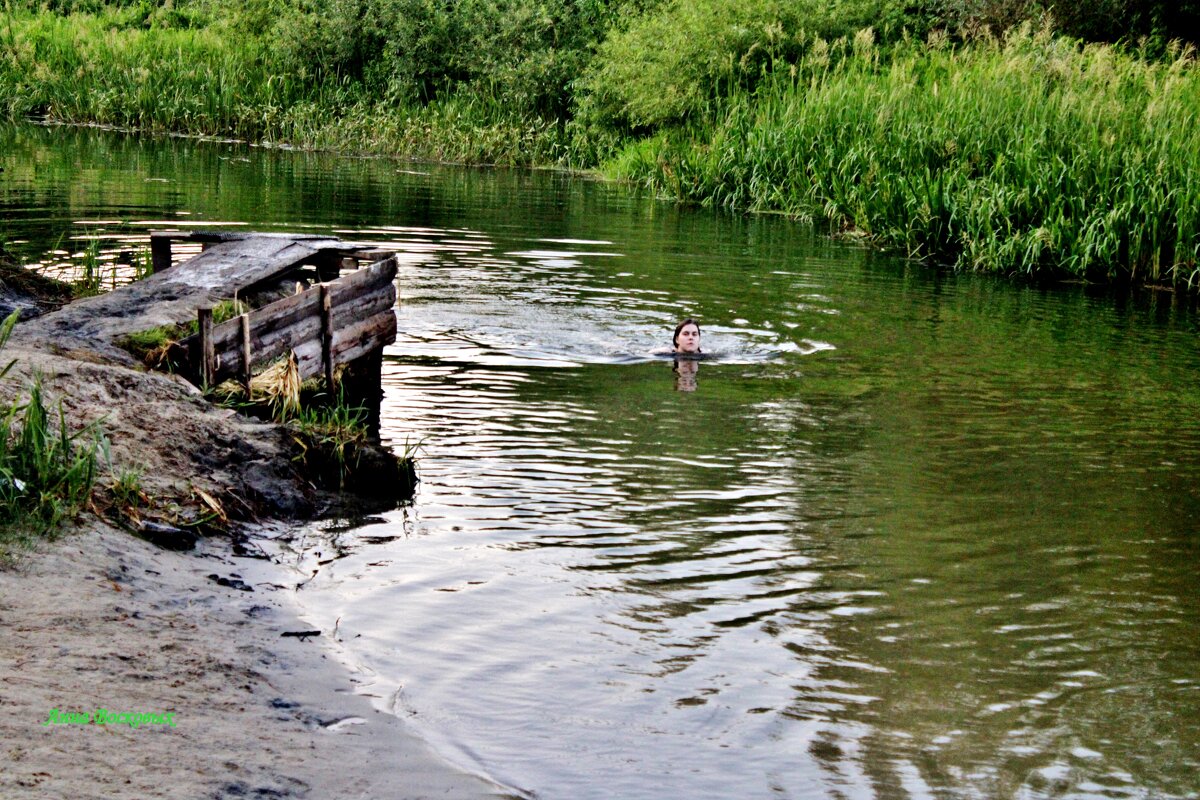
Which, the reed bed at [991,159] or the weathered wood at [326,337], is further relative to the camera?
the reed bed at [991,159]

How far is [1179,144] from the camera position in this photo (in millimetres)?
18516

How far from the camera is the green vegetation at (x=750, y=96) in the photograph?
19203 millimetres

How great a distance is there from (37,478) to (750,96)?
25.1 m

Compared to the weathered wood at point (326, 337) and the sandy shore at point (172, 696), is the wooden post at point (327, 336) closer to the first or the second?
the weathered wood at point (326, 337)

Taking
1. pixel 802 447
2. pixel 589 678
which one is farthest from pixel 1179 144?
pixel 589 678

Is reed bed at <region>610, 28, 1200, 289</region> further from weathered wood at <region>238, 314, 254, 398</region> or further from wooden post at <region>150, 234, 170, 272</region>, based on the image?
weathered wood at <region>238, 314, 254, 398</region>

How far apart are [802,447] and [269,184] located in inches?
768

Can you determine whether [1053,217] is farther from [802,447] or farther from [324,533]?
[324,533]

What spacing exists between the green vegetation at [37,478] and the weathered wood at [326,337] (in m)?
3.28

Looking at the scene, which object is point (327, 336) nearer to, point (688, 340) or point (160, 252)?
point (160, 252)

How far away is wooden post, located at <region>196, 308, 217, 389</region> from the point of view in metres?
8.55

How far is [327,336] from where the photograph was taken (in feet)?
32.4

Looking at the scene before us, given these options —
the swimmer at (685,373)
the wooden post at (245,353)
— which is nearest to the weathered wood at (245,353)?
the wooden post at (245,353)

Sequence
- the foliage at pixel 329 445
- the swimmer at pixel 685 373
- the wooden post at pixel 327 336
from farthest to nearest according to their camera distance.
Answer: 1. the swimmer at pixel 685 373
2. the wooden post at pixel 327 336
3. the foliage at pixel 329 445
